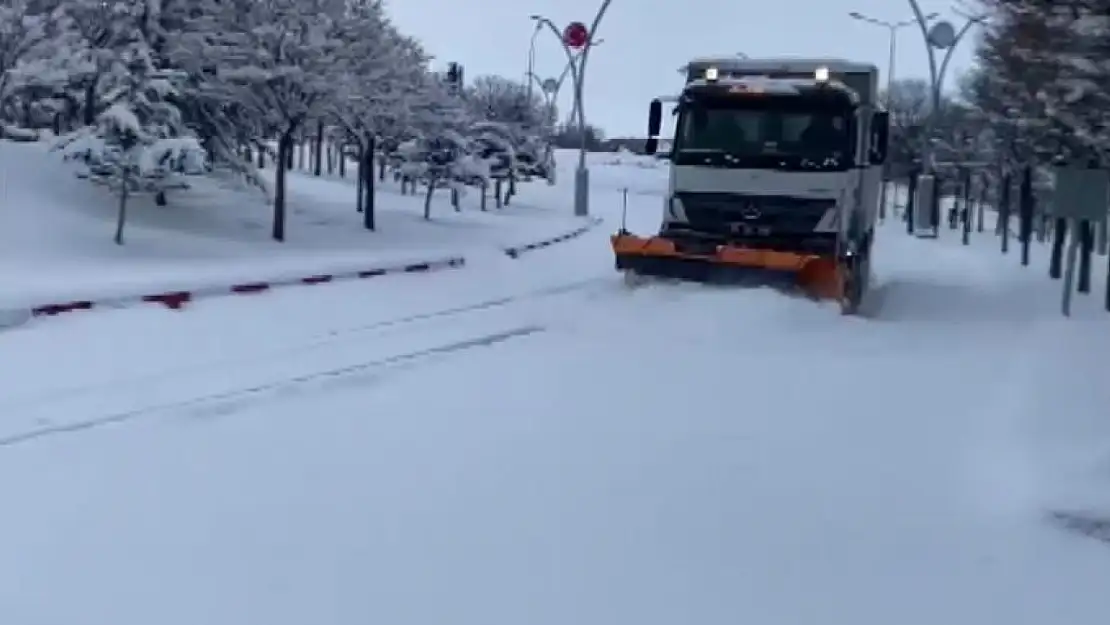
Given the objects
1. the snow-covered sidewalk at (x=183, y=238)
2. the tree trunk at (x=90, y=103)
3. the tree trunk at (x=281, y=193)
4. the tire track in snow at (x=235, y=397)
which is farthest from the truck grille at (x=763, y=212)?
the tree trunk at (x=281, y=193)

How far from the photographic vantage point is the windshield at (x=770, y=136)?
1923 cm

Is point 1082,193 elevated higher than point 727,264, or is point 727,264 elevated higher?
point 1082,193

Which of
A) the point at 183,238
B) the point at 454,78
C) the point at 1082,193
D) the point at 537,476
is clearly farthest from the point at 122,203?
the point at 454,78

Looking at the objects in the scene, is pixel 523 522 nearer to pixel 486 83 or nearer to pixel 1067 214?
pixel 1067 214

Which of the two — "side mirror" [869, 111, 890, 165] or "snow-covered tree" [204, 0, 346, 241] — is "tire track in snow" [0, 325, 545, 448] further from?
"snow-covered tree" [204, 0, 346, 241]

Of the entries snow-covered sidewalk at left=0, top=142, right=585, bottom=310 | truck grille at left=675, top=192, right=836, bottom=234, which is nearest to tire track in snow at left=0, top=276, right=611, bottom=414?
snow-covered sidewalk at left=0, top=142, right=585, bottom=310

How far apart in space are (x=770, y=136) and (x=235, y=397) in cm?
974

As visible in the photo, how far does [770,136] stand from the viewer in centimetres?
1938

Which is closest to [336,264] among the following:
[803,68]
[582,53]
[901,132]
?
[803,68]

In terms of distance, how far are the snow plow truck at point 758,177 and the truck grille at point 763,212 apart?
13mm

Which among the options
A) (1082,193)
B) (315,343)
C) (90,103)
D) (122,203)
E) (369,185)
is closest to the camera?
(315,343)

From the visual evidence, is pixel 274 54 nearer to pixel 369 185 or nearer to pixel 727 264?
pixel 369 185

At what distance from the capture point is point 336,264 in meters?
25.6

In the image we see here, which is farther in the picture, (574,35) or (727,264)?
(574,35)
